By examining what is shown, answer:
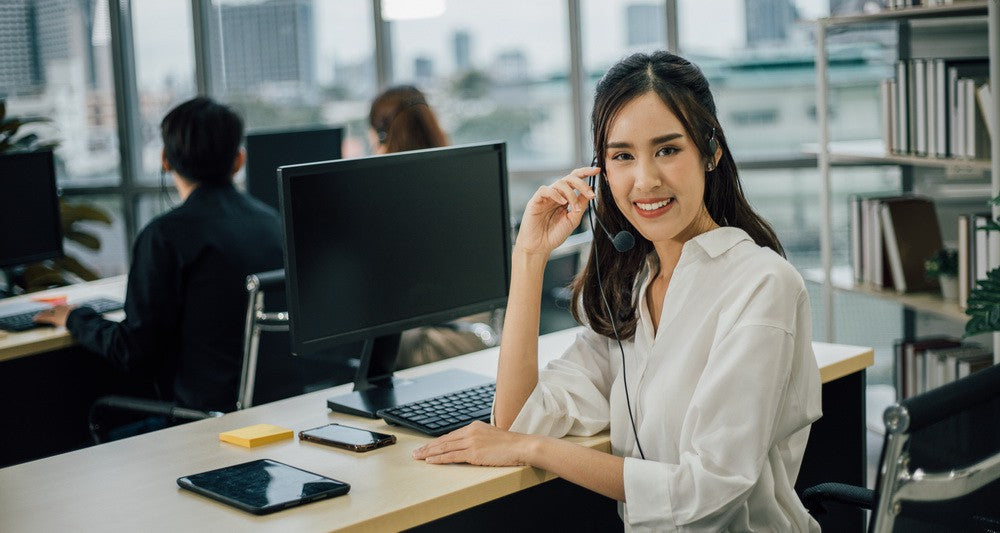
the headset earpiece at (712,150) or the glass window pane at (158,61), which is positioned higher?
the glass window pane at (158,61)

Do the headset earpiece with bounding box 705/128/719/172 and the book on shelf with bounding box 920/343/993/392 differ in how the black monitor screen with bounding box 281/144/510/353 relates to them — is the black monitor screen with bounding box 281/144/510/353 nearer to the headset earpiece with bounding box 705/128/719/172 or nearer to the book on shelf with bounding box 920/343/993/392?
the headset earpiece with bounding box 705/128/719/172

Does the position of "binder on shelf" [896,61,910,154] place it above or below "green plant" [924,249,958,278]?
above

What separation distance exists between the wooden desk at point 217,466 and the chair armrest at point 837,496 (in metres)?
0.35

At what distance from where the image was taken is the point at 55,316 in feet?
10.3

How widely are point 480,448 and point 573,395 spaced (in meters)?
0.22

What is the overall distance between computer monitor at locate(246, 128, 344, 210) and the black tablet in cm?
200

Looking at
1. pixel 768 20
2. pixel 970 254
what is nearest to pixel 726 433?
pixel 970 254

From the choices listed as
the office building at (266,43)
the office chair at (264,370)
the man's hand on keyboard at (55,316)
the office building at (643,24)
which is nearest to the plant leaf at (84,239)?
the office building at (266,43)

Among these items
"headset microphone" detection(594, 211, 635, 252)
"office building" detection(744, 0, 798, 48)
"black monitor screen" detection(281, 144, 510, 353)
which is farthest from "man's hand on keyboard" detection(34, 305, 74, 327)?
→ "office building" detection(744, 0, 798, 48)

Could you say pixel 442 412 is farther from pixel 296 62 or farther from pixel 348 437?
pixel 296 62

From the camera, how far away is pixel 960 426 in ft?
3.67

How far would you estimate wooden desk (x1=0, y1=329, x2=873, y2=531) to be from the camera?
1525mm

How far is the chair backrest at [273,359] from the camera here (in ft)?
8.57

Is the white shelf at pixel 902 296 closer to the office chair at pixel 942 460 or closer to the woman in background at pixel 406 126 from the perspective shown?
the woman in background at pixel 406 126
